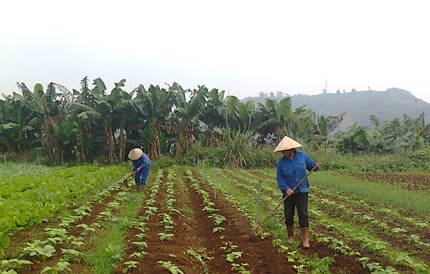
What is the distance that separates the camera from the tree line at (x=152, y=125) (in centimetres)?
2672

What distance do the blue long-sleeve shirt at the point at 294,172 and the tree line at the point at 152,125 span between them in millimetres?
18217

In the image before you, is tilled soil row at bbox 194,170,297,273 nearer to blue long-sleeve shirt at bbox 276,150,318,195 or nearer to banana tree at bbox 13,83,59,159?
blue long-sleeve shirt at bbox 276,150,318,195

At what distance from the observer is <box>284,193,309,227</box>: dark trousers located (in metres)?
7.11

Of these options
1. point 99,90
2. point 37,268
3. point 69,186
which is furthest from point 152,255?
point 99,90

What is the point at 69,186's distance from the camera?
38.8 feet

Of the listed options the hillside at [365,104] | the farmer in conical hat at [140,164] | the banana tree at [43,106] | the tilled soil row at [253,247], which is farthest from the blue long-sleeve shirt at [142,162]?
the hillside at [365,104]

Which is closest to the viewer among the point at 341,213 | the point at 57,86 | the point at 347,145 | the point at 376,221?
the point at 376,221

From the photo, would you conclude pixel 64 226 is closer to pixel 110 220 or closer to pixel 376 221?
pixel 110 220

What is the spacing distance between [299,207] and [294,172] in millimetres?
627

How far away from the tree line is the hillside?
133ft

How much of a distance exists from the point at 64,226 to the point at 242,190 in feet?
25.8

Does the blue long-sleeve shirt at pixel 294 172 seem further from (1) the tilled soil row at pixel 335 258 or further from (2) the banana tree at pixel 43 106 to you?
(2) the banana tree at pixel 43 106

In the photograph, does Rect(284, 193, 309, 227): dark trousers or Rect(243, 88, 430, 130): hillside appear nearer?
Rect(284, 193, 309, 227): dark trousers

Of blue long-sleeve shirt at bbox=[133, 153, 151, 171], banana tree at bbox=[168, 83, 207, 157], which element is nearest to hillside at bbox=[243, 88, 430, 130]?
banana tree at bbox=[168, 83, 207, 157]
